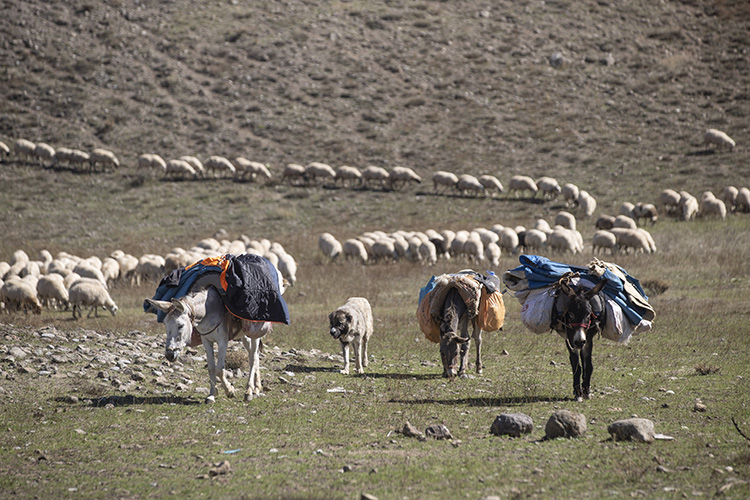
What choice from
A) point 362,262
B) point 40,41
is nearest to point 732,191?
point 362,262

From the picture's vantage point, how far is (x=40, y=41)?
59969mm

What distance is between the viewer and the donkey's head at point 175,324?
34.4 feet

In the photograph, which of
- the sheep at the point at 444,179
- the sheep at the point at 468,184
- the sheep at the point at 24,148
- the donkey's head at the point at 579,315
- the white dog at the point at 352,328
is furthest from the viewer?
the sheep at the point at 24,148

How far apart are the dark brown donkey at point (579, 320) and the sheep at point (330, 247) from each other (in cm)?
2201

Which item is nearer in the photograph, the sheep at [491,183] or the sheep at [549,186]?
the sheep at [549,186]

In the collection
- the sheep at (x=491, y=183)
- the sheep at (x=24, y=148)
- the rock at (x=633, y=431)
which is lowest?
the rock at (x=633, y=431)

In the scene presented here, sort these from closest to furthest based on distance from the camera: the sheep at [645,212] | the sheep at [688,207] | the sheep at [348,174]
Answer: the sheep at [645,212]
the sheep at [688,207]
the sheep at [348,174]

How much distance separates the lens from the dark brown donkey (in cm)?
1096

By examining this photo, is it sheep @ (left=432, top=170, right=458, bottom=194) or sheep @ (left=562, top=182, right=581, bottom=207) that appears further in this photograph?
sheep @ (left=432, top=170, right=458, bottom=194)

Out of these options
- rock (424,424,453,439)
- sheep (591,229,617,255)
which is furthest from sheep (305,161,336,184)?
rock (424,424,453,439)

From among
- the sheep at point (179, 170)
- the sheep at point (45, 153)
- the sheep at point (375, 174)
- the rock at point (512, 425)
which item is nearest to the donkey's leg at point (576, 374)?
the rock at point (512, 425)

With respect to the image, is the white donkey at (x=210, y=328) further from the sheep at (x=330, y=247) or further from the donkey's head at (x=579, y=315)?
the sheep at (x=330, y=247)

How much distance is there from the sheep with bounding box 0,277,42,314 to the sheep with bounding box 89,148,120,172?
2735 centimetres

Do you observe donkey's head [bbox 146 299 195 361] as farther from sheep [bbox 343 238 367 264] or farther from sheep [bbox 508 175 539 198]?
sheep [bbox 508 175 539 198]
